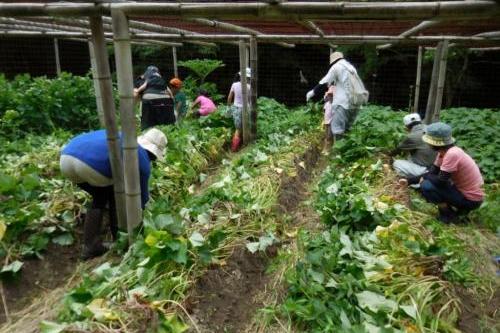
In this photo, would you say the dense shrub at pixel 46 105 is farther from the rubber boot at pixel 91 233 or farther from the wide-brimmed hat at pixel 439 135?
the wide-brimmed hat at pixel 439 135

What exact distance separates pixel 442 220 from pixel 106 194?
10.8 ft

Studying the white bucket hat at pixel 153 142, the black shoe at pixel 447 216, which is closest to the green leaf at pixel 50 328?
the white bucket hat at pixel 153 142

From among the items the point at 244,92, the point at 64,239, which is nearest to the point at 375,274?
the point at 64,239

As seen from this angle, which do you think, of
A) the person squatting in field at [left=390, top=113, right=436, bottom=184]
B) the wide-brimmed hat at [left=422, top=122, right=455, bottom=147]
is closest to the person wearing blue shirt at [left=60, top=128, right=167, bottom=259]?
the wide-brimmed hat at [left=422, top=122, right=455, bottom=147]

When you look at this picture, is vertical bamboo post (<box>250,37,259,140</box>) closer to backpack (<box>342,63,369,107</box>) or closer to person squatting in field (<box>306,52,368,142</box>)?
person squatting in field (<box>306,52,368,142</box>)

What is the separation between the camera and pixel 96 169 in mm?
3416

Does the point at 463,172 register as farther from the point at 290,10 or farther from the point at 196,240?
the point at 196,240

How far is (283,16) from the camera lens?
2730 mm

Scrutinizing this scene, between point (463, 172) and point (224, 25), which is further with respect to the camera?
point (224, 25)

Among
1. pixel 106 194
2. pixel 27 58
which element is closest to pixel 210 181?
pixel 106 194

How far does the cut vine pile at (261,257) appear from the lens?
2.47 meters

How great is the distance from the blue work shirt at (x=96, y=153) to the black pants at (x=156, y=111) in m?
3.48

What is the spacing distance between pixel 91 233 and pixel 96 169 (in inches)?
22.7

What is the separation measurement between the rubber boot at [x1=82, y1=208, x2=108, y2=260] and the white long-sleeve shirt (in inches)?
164
